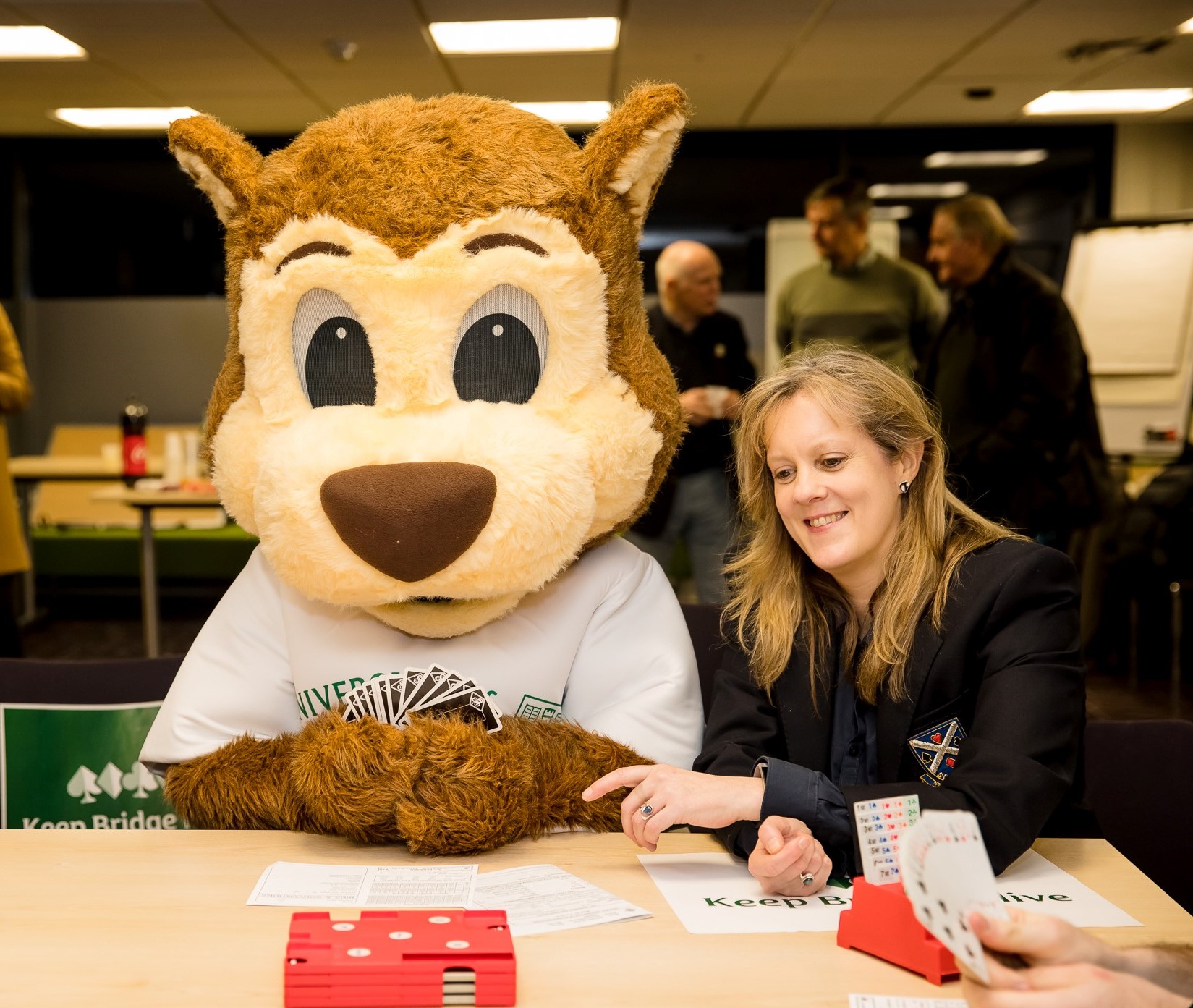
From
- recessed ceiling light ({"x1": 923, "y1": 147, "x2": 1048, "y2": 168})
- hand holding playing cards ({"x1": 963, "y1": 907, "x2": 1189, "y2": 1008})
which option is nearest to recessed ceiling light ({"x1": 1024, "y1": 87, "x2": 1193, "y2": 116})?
recessed ceiling light ({"x1": 923, "y1": 147, "x2": 1048, "y2": 168})

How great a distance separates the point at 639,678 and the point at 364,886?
0.54 meters

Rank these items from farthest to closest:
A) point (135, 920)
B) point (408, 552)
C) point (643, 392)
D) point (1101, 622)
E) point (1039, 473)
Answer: point (1101, 622)
point (1039, 473)
point (643, 392)
point (408, 552)
point (135, 920)

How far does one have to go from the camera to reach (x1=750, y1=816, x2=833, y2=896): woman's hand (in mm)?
1385

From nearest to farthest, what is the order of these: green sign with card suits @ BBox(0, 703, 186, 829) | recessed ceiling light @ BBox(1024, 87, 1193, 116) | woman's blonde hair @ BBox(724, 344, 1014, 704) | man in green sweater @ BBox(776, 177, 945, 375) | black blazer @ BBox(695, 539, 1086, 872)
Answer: black blazer @ BBox(695, 539, 1086, 872), woman's blonde hair @ BBox(724, 344, 1014, 704), green sign with card suits @ BBox(0, 703, 186, 829), man in green sweater @ BBox(776, 177, 945, 375), recessed ceiling light @ BBox(1024, 87, 1193, 116)

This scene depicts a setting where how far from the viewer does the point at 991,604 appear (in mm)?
1611

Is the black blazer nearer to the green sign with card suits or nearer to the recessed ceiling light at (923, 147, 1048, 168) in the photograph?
the green sign with card suits

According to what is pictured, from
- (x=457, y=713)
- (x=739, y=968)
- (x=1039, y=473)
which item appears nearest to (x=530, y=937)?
(x=739, y=968)

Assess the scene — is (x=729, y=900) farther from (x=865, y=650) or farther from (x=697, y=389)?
(x=697, y=389)

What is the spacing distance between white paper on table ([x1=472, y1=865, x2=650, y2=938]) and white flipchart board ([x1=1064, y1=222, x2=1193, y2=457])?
521cm

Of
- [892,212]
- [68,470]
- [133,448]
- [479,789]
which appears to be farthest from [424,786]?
[892,212]

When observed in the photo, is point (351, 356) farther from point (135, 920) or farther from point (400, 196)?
point (135, 920)

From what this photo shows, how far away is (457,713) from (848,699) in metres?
0.58

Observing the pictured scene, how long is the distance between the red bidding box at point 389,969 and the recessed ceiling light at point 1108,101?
21.6ft

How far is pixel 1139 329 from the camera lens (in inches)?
241
